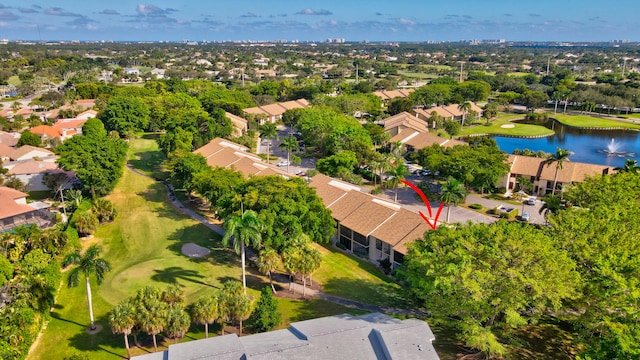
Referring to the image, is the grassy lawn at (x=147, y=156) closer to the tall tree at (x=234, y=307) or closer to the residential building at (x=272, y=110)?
the residential building at (x=272, y=110)

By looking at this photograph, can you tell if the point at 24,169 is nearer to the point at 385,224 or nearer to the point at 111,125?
the point at 111,125

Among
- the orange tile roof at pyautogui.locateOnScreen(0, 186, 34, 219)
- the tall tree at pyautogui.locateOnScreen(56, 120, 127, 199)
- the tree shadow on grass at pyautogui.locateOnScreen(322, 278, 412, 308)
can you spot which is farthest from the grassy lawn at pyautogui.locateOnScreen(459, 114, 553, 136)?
the orange tile roof at pyautogui.locateOnScreen(0, 186, 34, 219)

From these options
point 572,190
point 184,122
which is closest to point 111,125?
point 184,122

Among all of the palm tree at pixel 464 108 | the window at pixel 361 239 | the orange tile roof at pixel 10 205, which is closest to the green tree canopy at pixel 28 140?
the orange tile roof at pixel 10 205

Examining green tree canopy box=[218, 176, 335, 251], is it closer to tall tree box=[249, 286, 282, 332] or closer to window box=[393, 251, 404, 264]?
window box=[393, 251, 404, 264]

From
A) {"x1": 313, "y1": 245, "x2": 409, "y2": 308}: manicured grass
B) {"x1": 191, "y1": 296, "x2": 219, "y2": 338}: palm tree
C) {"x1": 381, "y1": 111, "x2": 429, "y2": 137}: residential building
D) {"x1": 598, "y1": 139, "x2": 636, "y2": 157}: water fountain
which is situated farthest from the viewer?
{"x1": 381, "y1": 111, "x2": 429, "y2": 137}: residential building

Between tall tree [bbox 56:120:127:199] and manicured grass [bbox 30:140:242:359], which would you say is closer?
manicured grass [bbox 30:140:242:359]

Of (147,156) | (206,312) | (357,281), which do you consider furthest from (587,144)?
(206,312)
